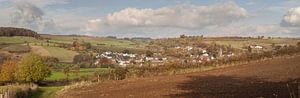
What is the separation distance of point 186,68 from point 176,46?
275 feet

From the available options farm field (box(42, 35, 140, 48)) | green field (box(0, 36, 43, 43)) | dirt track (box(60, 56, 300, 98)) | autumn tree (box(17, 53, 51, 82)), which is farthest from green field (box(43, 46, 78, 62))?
dirt track (box(60, 56, 300, 98))

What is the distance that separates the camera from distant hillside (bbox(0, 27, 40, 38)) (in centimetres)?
15350

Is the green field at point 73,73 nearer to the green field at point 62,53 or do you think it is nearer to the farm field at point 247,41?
the green field at point 62,53

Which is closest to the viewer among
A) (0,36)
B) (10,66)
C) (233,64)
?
(233,64)

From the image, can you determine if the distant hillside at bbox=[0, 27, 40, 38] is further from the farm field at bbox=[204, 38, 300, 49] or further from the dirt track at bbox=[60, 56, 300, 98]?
the dirt track at bbox=[60, 56, 300, 98]

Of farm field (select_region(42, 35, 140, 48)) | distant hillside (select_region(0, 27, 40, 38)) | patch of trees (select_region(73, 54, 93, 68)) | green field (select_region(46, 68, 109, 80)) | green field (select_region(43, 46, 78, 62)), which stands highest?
distant hillside (select_region(0, 27, 40, 38))

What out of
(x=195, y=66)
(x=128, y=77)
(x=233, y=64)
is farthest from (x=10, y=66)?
(x=233, y=64)

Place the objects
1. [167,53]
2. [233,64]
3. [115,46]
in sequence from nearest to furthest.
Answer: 1. [233,64]
2. [167,53]
3. [115,46]

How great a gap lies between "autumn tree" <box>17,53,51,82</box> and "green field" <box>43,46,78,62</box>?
38989mm

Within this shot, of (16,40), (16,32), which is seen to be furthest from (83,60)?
(16,32)

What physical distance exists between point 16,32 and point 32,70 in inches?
3138

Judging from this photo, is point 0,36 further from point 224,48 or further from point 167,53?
point 224,48

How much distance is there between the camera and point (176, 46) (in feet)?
499

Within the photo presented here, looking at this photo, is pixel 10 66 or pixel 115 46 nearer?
pixel 10 66
